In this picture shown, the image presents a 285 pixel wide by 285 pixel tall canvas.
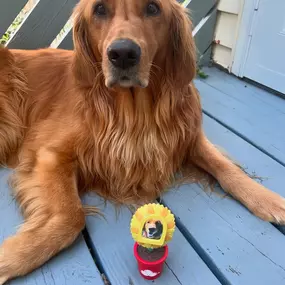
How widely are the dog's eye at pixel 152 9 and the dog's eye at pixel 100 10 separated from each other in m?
0.18

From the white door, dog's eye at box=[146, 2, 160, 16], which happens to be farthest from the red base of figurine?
the white door

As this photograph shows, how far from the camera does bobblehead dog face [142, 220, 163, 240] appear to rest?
1132mm

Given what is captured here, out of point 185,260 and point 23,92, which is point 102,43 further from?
point 185,260

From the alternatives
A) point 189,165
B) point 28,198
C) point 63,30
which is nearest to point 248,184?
point 189,165

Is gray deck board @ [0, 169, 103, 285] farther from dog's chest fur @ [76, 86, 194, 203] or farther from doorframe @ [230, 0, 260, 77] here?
doorframe @ [230, 0, 260, 77]

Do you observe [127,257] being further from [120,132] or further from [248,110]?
[248,110]

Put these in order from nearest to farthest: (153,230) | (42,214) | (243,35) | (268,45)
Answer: (153,230) < (42,214) < (268,45) < (243,35)

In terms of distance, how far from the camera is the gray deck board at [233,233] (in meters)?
1.31

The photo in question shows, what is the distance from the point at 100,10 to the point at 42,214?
901mm

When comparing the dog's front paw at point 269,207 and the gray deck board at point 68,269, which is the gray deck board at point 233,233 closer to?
the dog's front paw at point 269,207

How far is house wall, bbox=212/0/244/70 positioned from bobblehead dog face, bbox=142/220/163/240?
96.2 inches

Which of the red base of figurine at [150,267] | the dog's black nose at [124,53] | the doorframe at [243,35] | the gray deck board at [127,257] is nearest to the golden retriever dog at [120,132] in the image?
the dog's black nose at [124,53]

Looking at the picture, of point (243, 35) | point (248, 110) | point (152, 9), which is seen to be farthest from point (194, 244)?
point (243, 35)

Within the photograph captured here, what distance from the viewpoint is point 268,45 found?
2.85 metres
